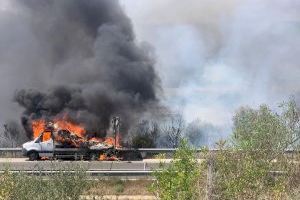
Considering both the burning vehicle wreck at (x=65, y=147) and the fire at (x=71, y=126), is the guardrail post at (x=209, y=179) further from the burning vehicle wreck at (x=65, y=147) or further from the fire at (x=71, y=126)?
the fire at (x=71, y=126)

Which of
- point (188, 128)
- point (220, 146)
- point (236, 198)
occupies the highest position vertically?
point (188, 128)

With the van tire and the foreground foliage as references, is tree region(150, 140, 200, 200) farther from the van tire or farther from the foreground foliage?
the van tire

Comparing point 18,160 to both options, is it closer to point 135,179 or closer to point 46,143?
point 46,143

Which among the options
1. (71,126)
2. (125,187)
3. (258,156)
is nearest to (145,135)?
(71,126)

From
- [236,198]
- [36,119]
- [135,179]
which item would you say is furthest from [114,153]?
[236,198]

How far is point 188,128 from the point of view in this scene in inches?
2435

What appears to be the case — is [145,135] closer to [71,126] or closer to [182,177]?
[71,126]

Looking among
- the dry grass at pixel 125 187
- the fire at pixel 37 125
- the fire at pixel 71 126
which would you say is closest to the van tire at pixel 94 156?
the fire at pixel 71 126

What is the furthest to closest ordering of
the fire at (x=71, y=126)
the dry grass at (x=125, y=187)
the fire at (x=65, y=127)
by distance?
the fire at (x=71, y=126) < the fire at (x=65, y=127) < the dry grass at (x=125, y=187)

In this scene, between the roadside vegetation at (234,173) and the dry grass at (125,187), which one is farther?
the dry grass at (125,187)

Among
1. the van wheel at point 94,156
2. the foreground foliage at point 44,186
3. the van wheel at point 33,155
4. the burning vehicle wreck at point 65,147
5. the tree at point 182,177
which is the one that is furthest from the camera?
the van wheel at point 33,155

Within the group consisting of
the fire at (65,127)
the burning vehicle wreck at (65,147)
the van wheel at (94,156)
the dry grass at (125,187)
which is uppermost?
the fire at (65,127)

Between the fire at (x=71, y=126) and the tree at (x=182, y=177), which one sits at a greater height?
the fire at (x=71, y=126)

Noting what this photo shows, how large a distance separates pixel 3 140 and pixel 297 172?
37.0 metres
